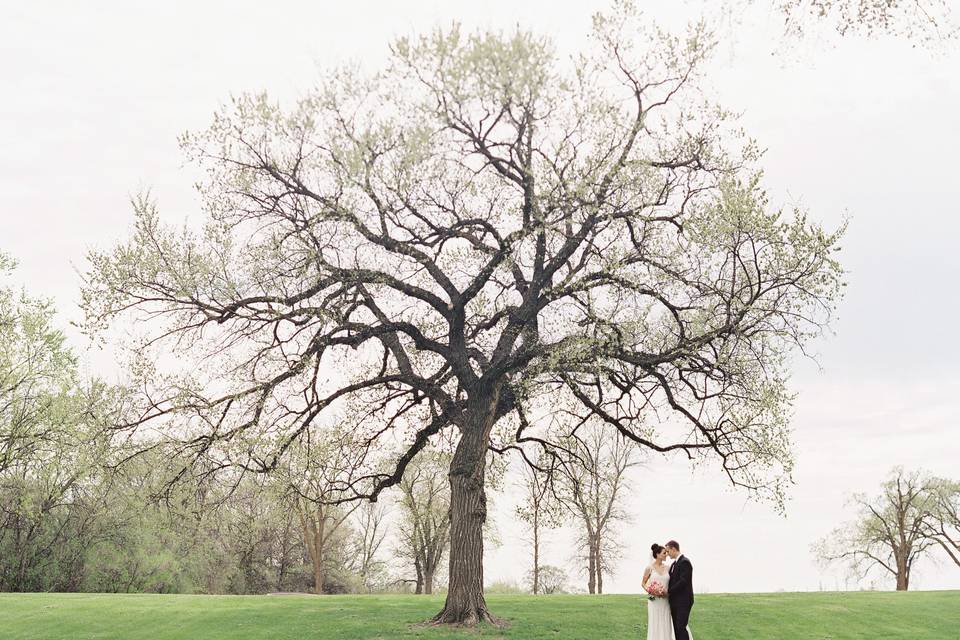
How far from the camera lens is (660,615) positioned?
53.1 feet

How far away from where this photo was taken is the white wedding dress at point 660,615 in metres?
16.0

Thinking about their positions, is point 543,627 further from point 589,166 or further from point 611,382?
point 589,166

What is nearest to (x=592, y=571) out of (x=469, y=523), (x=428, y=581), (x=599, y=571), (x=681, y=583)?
(x=599, y=571)

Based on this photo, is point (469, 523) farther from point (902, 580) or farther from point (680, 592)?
point (902, 580)

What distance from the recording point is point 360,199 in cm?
2091

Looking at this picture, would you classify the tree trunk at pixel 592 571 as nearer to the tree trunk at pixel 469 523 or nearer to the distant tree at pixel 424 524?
the distant tree at pixel 424 524

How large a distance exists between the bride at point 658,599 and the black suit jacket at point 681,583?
0.52 ft

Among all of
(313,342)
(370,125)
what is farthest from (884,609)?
(370,125)

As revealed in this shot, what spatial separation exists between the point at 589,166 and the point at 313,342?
332 inches

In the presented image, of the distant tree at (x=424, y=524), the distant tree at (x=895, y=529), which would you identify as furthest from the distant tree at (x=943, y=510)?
the distant tree at (x=424, y=524)

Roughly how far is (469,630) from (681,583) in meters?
6.23

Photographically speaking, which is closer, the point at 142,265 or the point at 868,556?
the point at 142,265

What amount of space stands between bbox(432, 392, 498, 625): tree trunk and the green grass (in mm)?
745

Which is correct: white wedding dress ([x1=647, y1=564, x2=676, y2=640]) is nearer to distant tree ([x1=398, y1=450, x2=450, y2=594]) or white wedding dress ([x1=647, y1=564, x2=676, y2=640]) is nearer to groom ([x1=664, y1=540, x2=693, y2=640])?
groom ([x1=664, y1=540, x2=693, y2=640])
